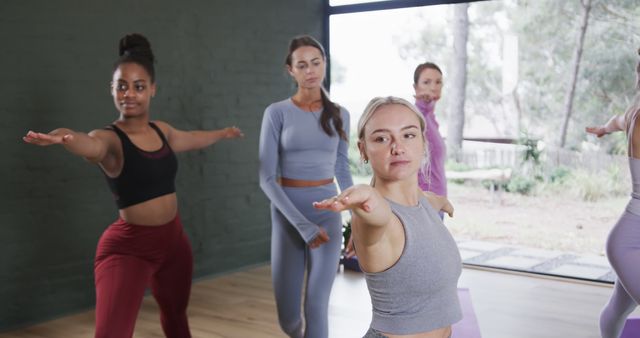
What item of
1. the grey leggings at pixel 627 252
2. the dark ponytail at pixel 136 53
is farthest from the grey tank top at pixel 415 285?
the dark ponytail at pixel 136 53

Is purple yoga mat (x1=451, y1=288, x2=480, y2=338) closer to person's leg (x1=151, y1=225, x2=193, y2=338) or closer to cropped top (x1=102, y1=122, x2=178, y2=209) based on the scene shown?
person's leg (x1=151, y1=225, x2=193, y2=338)

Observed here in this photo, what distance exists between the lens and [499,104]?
5680mm

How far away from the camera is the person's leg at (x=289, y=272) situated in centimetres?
329

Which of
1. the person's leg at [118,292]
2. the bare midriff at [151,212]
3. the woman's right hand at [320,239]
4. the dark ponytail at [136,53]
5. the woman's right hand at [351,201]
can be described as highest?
the dark ponytail at [136,53]

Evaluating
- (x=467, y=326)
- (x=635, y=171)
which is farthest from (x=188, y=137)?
(x=635, y=171)

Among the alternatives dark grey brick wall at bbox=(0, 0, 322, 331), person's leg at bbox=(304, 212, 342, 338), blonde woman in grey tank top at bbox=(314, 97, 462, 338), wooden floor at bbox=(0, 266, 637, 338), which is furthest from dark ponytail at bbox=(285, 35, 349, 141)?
dark grey brick wall at bbox=(0, 0, 322, 331)

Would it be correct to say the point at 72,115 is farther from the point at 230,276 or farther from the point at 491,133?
the point at 491,133

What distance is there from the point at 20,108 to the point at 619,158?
Result: 12.6 feet

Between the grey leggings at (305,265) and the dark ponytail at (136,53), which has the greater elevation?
the dark ponytail at (136,53)

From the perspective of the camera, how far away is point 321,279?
3229mm

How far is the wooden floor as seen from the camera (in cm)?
424

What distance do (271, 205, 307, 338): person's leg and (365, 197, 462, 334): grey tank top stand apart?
4.66 feet

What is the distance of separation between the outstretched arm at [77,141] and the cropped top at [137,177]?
10 centimetres

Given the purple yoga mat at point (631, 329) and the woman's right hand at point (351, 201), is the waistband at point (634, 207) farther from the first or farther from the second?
the woman's right hand at point (351, 201)
